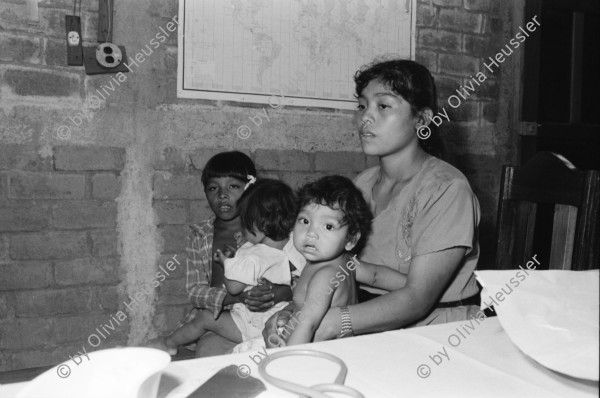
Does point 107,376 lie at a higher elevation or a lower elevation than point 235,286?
higher

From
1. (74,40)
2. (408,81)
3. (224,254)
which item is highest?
(74,40)

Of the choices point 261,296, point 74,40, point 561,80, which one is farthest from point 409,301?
point 561,80

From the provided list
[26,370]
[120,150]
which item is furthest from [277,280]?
[26,370]

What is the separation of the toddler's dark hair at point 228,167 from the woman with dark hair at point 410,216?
20.2 inches

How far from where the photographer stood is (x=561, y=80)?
131 inches

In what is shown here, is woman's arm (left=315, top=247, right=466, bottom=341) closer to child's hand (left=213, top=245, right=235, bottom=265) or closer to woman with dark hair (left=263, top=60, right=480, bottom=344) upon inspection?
woman with dark hair (left=263, top=60, right=480, bottom=344)

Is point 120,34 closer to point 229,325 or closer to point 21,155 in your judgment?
point 21,155

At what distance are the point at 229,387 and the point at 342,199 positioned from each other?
95 cm

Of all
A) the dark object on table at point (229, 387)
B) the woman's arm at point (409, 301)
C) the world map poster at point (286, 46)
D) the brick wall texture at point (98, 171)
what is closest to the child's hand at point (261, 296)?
the woman's arm at point (409, 301)

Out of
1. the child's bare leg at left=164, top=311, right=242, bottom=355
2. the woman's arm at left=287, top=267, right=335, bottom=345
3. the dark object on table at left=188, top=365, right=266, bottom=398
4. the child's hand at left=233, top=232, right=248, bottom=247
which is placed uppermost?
the dark object on table at left=188, top=365, right=266, bottom=398

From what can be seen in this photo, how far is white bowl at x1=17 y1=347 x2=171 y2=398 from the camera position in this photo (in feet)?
2.08

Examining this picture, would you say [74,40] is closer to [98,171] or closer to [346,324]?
[98,171]

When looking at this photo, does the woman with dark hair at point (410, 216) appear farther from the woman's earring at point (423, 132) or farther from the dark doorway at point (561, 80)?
the dark doorway at point (561, 80)

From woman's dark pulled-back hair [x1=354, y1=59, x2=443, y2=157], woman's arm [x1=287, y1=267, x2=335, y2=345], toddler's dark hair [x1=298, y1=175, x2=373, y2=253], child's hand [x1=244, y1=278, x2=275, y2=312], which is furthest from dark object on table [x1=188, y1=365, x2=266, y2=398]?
woman's dark pulled-back hair [x1=354, y1=59, x2=443, y2=157]
